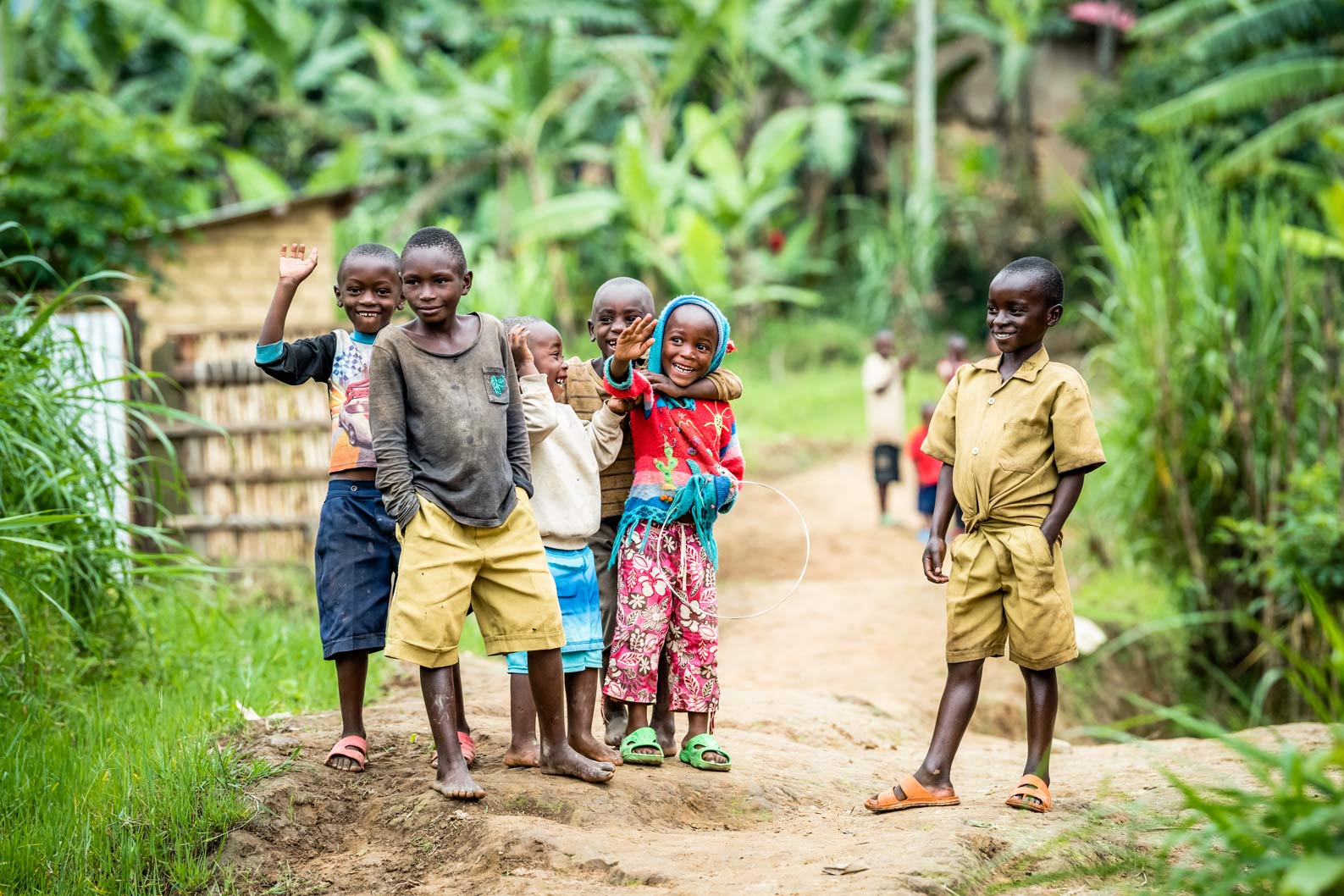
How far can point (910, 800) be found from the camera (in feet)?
12.1

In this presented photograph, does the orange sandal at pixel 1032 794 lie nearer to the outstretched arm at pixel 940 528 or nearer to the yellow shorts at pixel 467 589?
the outstretched arm at pixel 940 528

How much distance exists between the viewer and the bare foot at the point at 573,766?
3.65 metres

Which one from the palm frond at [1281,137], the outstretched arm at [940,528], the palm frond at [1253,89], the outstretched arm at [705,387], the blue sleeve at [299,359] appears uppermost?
the palm frond at [1253,89]

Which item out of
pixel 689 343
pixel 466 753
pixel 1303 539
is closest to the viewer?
pixel 466 753

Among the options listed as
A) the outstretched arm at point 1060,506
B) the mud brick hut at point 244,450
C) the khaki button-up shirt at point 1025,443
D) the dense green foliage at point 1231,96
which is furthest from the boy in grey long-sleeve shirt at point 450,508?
the dense green foliage at point 1231,96

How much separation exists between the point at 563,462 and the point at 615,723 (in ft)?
3.09

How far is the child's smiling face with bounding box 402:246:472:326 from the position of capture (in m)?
3.54

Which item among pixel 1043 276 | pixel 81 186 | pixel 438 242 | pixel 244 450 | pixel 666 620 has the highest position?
pixel 81 186

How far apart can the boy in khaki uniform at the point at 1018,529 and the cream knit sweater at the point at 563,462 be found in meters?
1.06

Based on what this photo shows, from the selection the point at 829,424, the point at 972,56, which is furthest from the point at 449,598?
the point at 972,56

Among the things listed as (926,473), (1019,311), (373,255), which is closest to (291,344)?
(373,255)

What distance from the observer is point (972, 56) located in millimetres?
20750

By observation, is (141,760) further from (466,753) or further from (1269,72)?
(1269,72)

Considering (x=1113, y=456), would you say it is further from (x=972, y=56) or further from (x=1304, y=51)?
(x=972, y=56)
